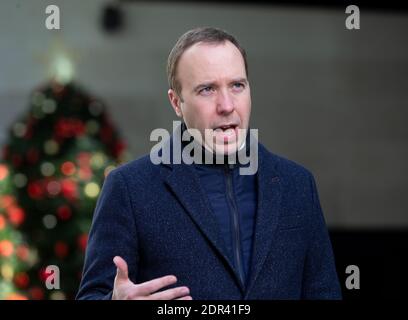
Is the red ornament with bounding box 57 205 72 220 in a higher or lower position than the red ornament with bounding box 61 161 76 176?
lower

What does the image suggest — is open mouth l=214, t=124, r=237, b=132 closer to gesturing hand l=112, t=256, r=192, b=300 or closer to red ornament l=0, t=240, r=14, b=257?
A: gesturing hand l=112, t=256, r=192, b=300

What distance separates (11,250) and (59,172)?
54 centimetres

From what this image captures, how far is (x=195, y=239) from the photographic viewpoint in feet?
6.72

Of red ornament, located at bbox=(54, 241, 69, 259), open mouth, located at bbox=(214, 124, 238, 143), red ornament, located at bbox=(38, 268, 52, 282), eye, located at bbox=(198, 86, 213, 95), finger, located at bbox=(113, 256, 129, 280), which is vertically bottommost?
red ornament, located at bbox=(38, 268, 52, 282)

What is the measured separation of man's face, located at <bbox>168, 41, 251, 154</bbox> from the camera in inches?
81.0

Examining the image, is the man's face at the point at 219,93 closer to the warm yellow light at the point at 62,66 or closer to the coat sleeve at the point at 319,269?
the coat sleeve at the point at 319,269

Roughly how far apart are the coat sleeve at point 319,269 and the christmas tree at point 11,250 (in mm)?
2858

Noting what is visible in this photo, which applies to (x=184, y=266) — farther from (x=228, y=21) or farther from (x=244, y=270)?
(x=228, y=21)

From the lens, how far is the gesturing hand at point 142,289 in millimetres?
1812

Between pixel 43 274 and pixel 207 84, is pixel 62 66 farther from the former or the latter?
pixel 207 84

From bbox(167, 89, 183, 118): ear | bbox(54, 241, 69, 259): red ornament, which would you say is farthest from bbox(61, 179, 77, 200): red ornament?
bbox(167, 89, 183, 118): ear

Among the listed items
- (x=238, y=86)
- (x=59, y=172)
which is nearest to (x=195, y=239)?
(x=238, y=86)

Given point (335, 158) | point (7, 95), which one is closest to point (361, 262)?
point (335, 158)

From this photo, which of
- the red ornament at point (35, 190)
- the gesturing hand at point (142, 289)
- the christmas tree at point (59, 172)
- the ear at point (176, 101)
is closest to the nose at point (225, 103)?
the ear at point (176, 101)
